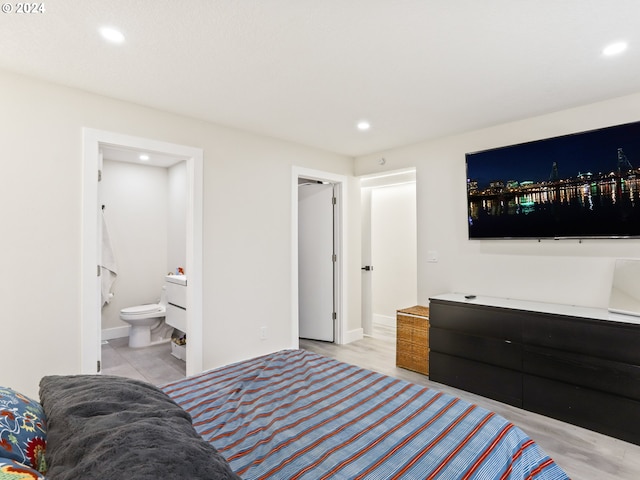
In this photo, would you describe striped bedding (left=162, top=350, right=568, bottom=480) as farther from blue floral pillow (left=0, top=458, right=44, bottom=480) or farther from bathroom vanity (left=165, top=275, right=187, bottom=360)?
bathroom vanity (left=165, top=275, right=187, bottom=360)

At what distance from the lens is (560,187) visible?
300 centimetres

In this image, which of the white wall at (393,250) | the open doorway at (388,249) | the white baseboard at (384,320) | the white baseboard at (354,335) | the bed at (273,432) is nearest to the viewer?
the bed at (273,432)

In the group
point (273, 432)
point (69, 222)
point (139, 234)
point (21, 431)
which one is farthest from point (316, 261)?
point (21, 431)

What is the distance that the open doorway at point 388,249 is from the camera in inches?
200

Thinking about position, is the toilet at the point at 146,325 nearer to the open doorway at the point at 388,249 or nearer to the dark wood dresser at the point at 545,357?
the open doorway at the point at 388,249

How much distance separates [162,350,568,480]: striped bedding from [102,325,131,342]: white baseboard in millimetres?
3766

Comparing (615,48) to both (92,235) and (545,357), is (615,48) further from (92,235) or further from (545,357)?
(92,235)

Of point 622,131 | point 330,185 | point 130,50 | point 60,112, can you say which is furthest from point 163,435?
point 330,185

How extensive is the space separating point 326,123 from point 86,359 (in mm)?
2955

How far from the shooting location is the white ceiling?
1.76 meters

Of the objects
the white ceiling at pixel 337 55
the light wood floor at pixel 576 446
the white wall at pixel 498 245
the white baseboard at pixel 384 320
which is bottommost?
the light wood floor at pixel 576 446

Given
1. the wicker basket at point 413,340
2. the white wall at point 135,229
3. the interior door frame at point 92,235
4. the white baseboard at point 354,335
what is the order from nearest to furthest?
the interior door frame at point 92,235 < the wicker basket at point 413,340 < the white baseboard at point 354,335 < the white wall at point 135,229

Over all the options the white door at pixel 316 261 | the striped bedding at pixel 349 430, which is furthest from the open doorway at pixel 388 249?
the striped bedding at pixel 349 430

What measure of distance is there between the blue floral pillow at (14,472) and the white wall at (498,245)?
3615mm
